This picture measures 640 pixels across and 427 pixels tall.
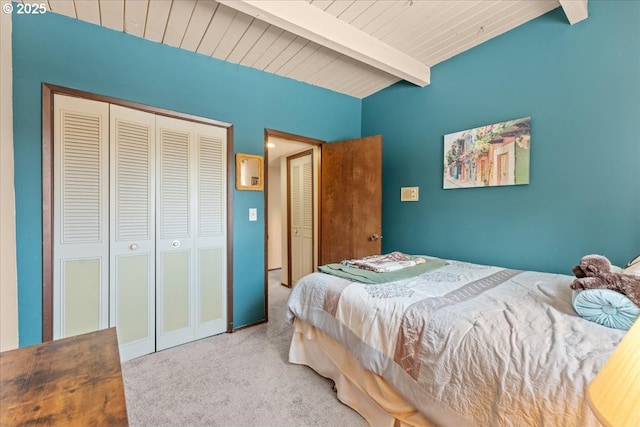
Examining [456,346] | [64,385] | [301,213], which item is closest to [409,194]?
[301,213]

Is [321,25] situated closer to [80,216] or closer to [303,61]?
[303,61]

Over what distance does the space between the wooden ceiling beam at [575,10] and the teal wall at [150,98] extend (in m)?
2.14

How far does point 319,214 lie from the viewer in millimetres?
3529

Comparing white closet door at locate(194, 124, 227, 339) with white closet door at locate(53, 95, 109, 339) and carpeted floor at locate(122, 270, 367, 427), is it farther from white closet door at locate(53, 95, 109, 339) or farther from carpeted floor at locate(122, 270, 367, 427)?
white closet door at locate(53, 95, 109, 339)

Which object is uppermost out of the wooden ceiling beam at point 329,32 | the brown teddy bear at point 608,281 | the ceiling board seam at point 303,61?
the ceiling board seam at point 303,61

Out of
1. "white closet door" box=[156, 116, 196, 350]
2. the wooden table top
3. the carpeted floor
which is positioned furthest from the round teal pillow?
"white closet door" box=[156, 116, 196, 350]

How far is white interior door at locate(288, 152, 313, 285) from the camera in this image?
12.5 feet

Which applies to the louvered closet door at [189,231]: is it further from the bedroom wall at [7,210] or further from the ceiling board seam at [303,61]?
the ceiling board seam at [303,61]

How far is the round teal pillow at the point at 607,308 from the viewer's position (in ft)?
3.39

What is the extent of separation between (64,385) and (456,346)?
1337 millimetres

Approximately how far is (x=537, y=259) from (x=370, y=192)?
1549 millimetres

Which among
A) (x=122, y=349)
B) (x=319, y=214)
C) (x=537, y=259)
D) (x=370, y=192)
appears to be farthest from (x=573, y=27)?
(x=122, y=349)

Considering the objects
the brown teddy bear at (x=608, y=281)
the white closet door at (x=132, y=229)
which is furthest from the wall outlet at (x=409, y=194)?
the white closet door at (x=132, y=229)

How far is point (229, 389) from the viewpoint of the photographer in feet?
5.86
